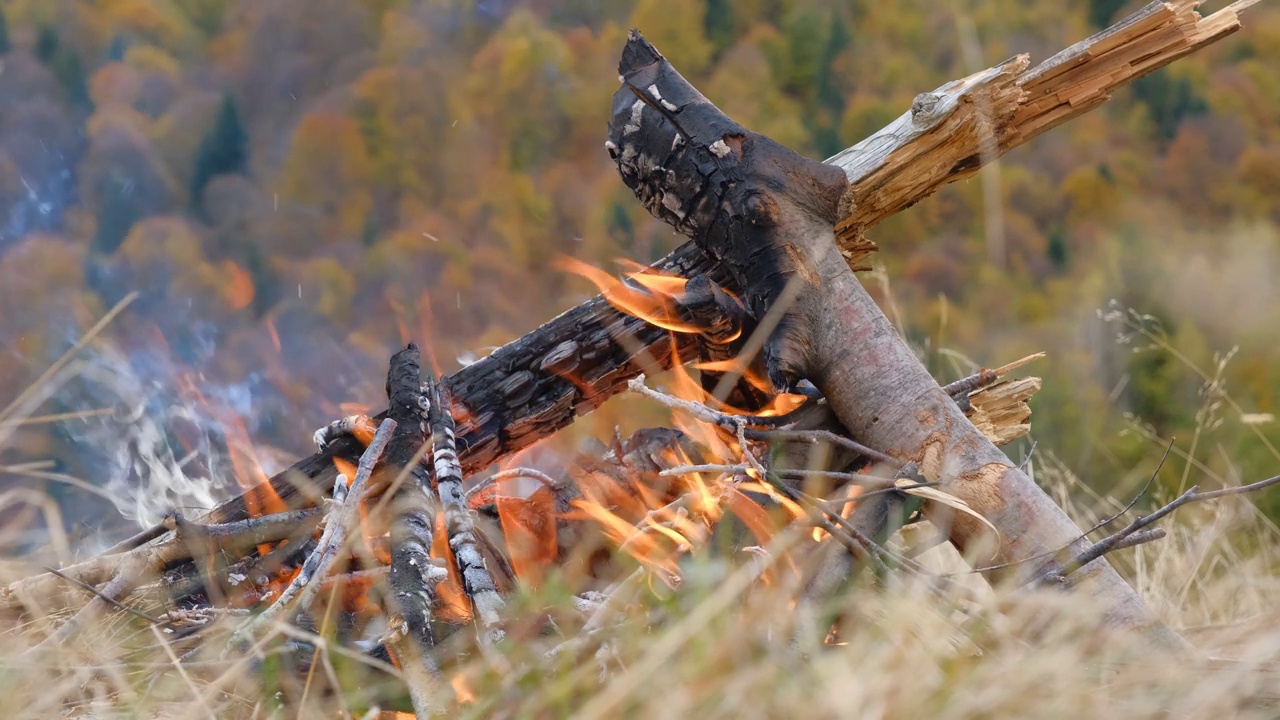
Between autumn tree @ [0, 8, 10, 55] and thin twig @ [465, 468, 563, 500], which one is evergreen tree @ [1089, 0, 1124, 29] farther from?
autumn tree @ [0, 8, 10, 55]

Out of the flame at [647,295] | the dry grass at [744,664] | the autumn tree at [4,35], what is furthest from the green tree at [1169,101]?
the autumn tree at [4,35]

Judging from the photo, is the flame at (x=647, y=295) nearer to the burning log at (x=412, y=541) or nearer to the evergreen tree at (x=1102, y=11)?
the burning log at (x=412, y=541)

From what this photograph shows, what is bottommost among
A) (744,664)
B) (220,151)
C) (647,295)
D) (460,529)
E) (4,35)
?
(744,664)

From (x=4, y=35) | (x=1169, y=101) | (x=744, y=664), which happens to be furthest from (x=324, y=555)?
(x=1169, y=101)

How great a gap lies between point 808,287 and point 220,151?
1003cm

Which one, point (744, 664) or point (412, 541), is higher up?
point (412, 541)

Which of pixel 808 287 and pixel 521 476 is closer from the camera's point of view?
pixel 808 287

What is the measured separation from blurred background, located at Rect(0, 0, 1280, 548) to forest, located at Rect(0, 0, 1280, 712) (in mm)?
32

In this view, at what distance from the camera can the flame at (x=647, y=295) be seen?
1.59 metres

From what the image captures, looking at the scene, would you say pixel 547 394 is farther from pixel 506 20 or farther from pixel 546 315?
pixel 506 20

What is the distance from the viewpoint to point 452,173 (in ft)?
34.9

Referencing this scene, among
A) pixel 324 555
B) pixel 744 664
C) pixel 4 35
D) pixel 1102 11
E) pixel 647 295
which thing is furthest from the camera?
pixel 1102 11

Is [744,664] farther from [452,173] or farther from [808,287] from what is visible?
[452,173]

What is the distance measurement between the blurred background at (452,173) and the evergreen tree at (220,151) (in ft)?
0.09
